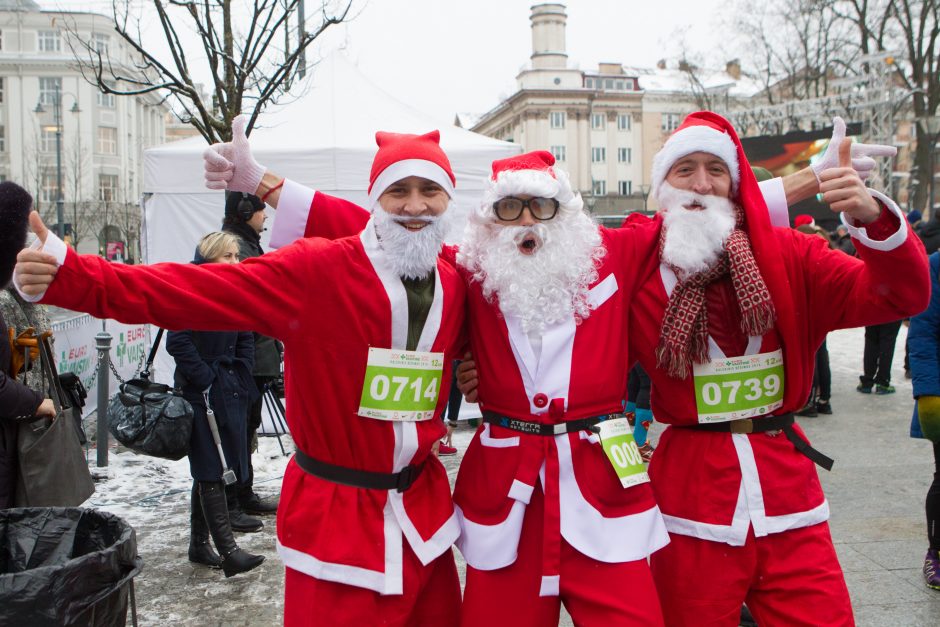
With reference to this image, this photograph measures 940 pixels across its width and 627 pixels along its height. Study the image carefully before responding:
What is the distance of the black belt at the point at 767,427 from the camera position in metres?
2.51

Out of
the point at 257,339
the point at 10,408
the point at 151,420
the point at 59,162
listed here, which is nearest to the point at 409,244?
the point at 10,408

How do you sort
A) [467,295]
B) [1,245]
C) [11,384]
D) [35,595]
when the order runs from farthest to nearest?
[11,384] → [467,295] → [1,245] → [35,595]

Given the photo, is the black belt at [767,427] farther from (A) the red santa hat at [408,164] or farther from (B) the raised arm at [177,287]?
(B) the raised arm at [177,287]

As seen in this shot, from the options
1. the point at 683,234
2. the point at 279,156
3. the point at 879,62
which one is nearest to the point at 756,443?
the point at 683,234

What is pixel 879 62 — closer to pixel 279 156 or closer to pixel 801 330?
pixel 279 156

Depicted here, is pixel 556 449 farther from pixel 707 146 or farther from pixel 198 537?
pixel 198 537

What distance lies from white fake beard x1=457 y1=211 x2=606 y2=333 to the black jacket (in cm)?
309

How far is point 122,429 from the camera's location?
4203 mm

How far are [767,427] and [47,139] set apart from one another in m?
62.7

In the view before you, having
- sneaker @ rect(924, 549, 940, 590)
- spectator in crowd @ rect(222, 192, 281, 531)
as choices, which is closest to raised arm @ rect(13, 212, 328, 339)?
spectator in crowd @ rect(222, 192, 281, 531)

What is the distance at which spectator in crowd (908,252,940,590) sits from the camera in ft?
12.6

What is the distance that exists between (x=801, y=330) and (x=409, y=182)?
131cm

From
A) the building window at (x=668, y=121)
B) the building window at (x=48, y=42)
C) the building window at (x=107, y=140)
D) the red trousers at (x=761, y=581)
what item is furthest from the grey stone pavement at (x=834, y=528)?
the building window at (x=668, y=121)

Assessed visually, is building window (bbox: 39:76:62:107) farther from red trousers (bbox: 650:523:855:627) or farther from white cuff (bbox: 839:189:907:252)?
white cuff (bbox: 839:189:907:252)
